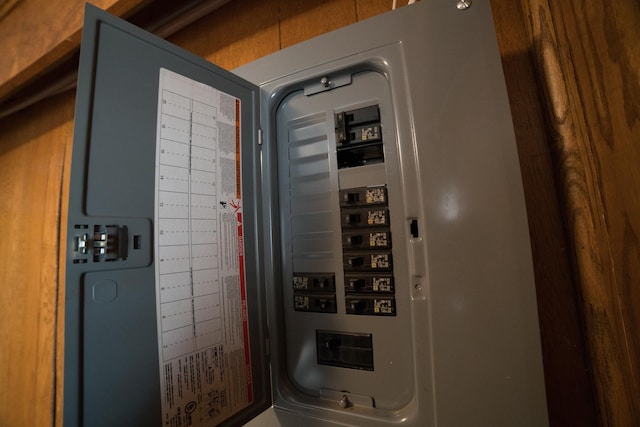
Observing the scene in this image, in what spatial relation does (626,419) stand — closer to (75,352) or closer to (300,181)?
(300,181)

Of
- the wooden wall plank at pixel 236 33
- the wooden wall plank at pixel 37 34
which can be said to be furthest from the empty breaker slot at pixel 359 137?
the wooden wall plank at pixel 37 34

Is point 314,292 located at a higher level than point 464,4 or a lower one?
lower

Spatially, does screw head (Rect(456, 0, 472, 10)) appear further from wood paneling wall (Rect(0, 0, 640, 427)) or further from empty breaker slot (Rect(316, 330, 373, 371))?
empty breaker slot (Rect(316, 330, 373, 371))

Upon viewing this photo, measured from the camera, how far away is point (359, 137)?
61 cm

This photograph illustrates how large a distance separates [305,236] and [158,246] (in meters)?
0.32

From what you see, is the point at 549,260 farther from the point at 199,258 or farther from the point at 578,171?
the point at 199,258

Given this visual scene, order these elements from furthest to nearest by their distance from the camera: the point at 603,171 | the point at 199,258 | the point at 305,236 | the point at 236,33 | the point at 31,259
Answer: the point at 31,259, the point at 236,33, the point at 305,236, the point at 199,258, the point at 603,171

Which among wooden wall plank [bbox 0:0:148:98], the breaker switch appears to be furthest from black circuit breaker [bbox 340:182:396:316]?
wooden wall plank [bbox 0:0:148:98]

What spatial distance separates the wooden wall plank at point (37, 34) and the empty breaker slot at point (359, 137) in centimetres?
96

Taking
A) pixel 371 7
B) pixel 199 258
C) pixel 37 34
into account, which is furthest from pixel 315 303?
pixel 37 34

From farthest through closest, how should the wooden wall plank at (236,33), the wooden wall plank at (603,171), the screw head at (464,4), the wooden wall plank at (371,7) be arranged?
the wooden wall plank at (236,33) < the wooden wall plank at (371,7) < the screw head at (464,4) < the wooden wall plank at (603,171)

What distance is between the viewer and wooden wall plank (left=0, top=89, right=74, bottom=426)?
1474mm

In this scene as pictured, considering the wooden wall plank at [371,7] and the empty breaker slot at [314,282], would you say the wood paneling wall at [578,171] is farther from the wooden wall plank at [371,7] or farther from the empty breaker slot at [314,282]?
the empty breaker slot at [314,282]

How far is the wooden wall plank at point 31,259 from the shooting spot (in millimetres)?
1474
